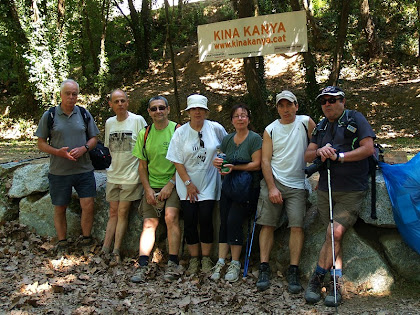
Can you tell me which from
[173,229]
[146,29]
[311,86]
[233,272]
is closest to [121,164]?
[173,229]

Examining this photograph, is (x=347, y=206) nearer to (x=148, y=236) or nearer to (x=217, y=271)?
(x=217, y=271)

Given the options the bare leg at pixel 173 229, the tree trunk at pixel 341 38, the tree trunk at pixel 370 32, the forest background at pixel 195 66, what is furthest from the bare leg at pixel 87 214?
the tree trunk at pixel 370 32

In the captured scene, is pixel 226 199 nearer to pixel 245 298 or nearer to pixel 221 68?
pixel 245 298

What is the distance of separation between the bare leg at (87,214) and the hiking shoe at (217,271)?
1.91 meters

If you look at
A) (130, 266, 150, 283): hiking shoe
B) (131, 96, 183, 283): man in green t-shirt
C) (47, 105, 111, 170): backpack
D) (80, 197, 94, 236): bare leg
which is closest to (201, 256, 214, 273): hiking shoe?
(131, 96, 183, 283): man in green t-shirt

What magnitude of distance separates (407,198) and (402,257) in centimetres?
67

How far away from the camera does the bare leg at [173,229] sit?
4797mm

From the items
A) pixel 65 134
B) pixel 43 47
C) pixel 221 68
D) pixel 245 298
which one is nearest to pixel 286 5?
pixel 221 68

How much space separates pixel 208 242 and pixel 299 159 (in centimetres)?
147

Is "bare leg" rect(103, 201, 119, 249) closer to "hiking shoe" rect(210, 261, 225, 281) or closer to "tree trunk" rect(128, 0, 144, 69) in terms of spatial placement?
"hiking shoe" rect(210, 261, 225, 281)

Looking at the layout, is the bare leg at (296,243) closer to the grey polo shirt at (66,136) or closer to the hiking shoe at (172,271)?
the hiking shoe at (172,271)

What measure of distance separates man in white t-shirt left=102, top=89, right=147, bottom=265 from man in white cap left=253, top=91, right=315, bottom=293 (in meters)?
1.70

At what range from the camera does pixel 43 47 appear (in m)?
15.0

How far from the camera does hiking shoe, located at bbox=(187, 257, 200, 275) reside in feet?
15.4
